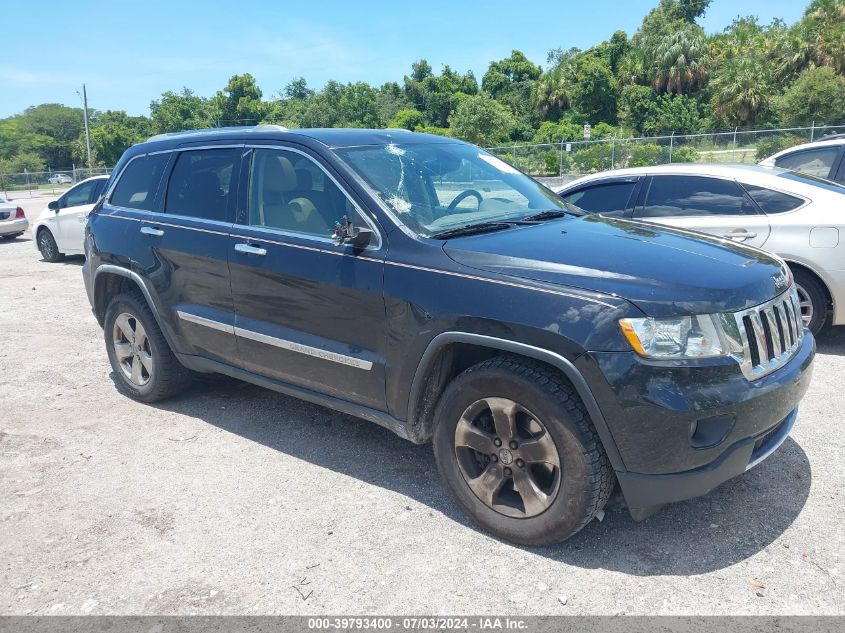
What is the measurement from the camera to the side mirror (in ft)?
12.0

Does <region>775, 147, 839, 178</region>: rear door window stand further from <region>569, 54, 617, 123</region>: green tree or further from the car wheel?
<region>569, 54, 617, 123</region>: green tree

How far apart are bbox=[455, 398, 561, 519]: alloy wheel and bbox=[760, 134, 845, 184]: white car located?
18.9 feet

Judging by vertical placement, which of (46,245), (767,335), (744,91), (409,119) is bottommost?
(46,245)

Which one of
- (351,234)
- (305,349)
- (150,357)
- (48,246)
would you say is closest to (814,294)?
(351,234)

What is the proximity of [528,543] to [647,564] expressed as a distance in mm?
531

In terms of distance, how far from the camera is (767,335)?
321cm

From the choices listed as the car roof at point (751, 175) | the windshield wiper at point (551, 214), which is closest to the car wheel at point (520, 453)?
the windshield wiper at point (551, 214)

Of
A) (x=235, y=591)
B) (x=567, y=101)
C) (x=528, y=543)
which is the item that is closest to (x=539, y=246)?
(x=528, y=543)

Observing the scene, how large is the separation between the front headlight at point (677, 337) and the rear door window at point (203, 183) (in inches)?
109

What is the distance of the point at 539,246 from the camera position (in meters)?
3.42

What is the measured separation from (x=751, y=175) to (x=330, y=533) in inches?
197

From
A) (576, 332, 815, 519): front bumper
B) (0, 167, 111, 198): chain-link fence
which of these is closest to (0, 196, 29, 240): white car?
(576, 332, 815, 519): front bumper

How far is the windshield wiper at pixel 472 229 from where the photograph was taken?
12.0ft

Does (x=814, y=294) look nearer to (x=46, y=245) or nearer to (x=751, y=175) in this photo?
(x=751, y=175)
